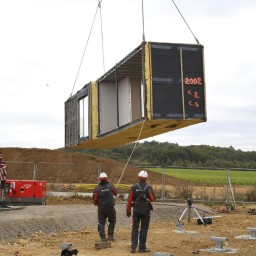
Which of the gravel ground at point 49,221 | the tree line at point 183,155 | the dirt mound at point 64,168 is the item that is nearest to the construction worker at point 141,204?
the gravel ground at point 49,221

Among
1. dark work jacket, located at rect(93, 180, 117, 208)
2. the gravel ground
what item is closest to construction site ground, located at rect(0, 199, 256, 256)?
the gravel ground

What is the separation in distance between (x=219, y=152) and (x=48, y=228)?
2541 inches

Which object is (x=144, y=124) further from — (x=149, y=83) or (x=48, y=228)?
(x=48, y=228)

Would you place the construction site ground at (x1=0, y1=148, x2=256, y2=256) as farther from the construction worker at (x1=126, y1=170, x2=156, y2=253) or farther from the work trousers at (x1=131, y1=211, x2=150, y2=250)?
the construction worker at (x1=126, y1=170, x2=156, y2=253)

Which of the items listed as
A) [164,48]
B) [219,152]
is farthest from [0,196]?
[219,152]

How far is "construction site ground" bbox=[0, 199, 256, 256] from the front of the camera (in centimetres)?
1074

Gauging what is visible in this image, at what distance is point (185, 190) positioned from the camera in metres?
22.5

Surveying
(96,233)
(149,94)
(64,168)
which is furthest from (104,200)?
(64,168)

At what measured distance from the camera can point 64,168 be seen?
4128 centimetres

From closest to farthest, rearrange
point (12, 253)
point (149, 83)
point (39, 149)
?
point (12, 253) → point (149, 83) → point (39, 149)

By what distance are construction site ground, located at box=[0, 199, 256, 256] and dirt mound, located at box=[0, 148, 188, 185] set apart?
20410mm

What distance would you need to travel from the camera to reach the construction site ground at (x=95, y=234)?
10737 mm

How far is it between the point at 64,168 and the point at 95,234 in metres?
28.1

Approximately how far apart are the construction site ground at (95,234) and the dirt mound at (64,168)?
2041 centimetres
